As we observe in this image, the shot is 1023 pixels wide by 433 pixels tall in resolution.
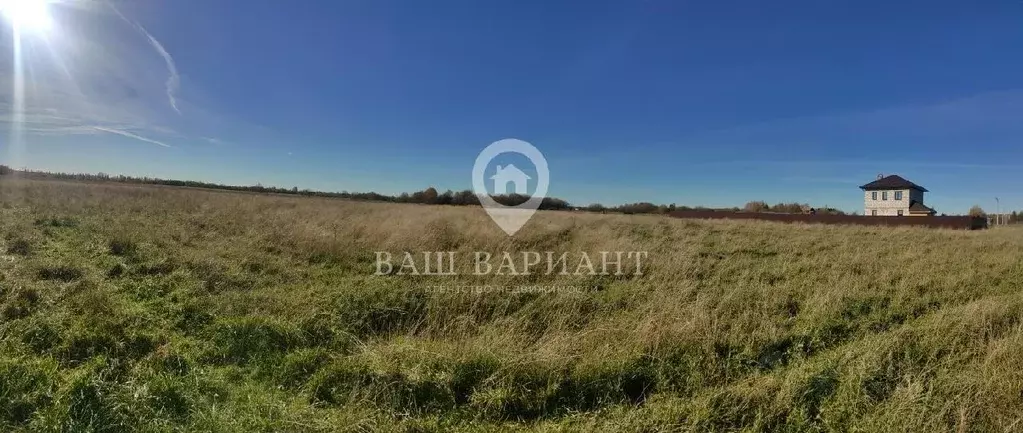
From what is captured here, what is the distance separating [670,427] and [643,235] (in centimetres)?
1278

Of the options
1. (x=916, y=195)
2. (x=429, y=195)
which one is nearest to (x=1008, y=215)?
(x=916, y=195)

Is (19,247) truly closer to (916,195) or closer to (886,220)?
(886,220)

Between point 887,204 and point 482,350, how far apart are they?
47922mm

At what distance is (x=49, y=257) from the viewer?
691 centimetres

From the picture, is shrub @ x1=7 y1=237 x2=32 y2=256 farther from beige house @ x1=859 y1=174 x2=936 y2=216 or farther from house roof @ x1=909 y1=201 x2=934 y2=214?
house roof @ x1=909 y1=201 x2=934 y2=214

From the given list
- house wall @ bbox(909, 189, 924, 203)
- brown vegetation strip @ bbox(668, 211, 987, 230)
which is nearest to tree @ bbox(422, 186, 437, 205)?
brown vegetation strip @ bbox(668, 211, 987, 230)

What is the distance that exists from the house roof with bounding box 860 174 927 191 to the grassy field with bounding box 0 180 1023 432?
1507 inches

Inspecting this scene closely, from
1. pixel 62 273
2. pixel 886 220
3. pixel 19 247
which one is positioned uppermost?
pixel 886 220

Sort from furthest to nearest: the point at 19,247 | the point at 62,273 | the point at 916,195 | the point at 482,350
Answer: the point at 916,195
the point at 19,247
the point at 62,273
the point at 482,350

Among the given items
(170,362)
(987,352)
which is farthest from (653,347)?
(170,362)

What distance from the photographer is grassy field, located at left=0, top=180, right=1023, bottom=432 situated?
2.99 meters

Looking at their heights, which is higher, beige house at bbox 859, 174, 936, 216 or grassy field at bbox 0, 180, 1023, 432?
beige house at bbox 859, 174, 936, 216

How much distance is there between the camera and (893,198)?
124ft

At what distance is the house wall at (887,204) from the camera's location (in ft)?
121
